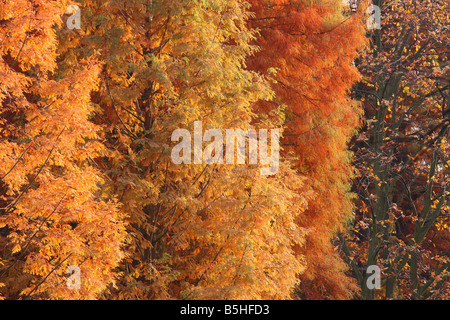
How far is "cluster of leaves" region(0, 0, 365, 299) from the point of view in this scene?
23.2 ft

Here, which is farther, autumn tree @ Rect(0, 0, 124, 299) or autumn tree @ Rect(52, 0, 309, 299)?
autumn tree @ Rect(52, 0, 309, 299)

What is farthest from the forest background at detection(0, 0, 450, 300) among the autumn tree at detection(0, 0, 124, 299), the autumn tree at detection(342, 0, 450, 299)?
the autumn tree at detection(342, 0, 450, 299)

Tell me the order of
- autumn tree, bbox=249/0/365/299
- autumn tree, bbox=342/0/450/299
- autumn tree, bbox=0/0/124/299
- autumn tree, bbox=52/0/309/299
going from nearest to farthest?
autumn tree, bbox=0/0/124/299 < autumn tree, bbox=52/0/309/299 < autumn tree, bbox=249/0/365/299 < autumn tree, bbox=342/0/450/299

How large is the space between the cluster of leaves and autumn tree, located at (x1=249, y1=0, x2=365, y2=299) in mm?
2981

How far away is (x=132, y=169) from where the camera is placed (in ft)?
30.2

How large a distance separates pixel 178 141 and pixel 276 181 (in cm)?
172

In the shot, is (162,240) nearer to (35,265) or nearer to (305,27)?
(35,265)

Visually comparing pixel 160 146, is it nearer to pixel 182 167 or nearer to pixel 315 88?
pixel 182 167

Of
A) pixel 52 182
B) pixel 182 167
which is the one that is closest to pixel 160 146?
pixel 182 167

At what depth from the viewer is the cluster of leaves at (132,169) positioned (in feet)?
23.2

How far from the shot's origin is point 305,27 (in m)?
12.6

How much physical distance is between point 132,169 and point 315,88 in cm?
532

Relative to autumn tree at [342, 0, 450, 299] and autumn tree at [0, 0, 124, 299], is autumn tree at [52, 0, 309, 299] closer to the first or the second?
autumn tree at [0, 0, 124, 299]

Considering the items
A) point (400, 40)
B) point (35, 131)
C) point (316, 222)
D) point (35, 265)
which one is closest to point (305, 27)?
point (400, 40)
